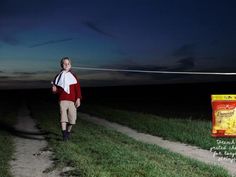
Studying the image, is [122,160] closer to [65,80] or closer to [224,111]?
[224,111]

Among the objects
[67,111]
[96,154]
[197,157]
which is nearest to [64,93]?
[67,111]

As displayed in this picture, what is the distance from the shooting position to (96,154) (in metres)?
9.47

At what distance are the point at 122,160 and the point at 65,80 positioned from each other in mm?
3647

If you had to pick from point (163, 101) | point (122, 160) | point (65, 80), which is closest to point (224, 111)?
point (122, 160)

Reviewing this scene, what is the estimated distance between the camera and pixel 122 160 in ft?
27.9

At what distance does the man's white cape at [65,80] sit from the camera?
11562mm

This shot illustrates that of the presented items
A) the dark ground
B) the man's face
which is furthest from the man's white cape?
the dark ground

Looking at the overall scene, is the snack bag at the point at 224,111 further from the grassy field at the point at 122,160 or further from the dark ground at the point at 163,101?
the dark ground at the point at 163,101

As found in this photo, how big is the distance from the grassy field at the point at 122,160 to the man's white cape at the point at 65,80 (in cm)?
137

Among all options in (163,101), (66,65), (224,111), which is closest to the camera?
(224,111)

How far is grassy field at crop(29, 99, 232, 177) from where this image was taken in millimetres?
7418

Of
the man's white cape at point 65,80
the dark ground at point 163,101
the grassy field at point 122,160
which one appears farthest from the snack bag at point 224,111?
the dark ground at point 163,101

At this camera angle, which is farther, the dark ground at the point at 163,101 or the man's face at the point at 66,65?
the dark ground at the point at 163,101

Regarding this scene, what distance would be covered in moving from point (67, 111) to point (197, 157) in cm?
412
